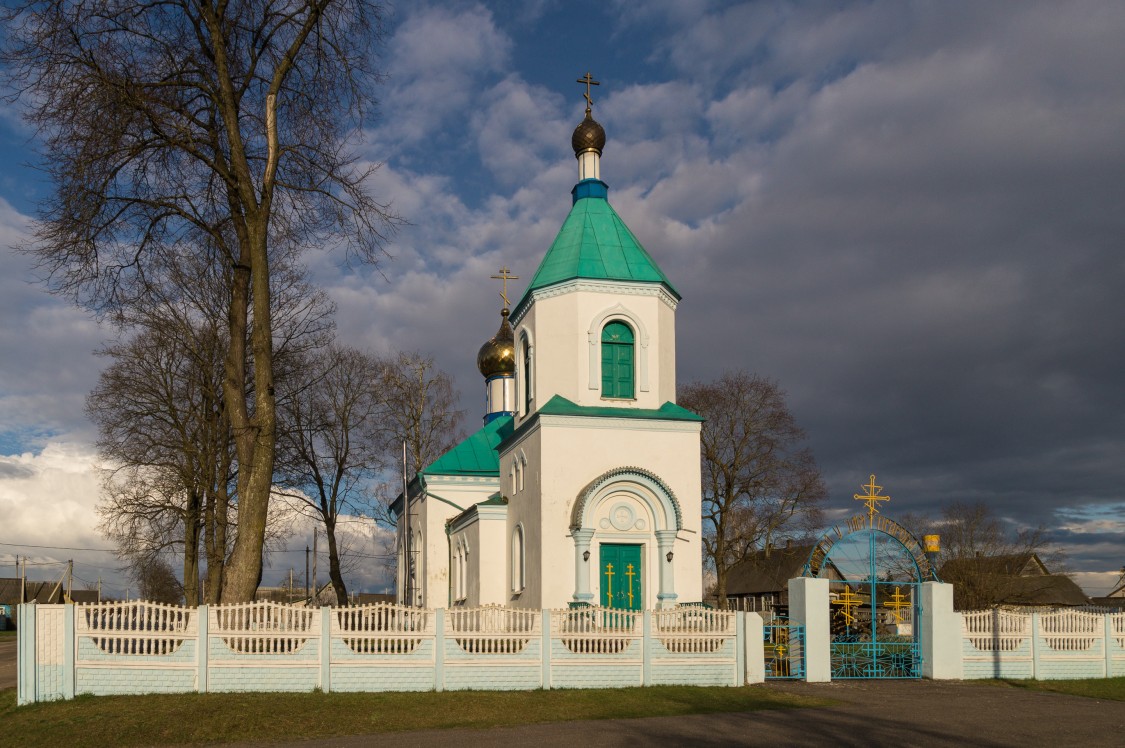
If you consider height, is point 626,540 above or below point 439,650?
above

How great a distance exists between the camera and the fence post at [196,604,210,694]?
12664 millimetres

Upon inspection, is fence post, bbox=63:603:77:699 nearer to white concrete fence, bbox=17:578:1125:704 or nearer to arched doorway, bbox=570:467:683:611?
white concrete fence, bbox=17:578:1125:704

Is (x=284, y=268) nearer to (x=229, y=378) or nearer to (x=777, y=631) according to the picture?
(x=229, y=378)

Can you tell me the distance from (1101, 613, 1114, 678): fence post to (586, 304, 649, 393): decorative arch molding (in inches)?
351

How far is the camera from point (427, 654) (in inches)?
532

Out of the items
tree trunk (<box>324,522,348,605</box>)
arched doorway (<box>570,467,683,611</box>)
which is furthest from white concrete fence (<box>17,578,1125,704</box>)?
tree trunk (<box>324,522,348,605</box>)

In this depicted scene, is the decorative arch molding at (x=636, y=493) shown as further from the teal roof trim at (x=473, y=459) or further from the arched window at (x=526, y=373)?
the teal roof trim at (x=473, y=459)

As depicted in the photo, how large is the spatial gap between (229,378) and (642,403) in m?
8.45

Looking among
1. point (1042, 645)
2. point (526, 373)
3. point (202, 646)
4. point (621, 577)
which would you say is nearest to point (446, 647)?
point (202, 646)

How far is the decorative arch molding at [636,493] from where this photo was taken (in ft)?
62.1

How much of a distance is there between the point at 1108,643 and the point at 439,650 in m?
11.1

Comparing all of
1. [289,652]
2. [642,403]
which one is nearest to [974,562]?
[642,403]

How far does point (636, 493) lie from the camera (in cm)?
1936

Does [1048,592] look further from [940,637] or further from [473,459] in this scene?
Result: [940,637]
